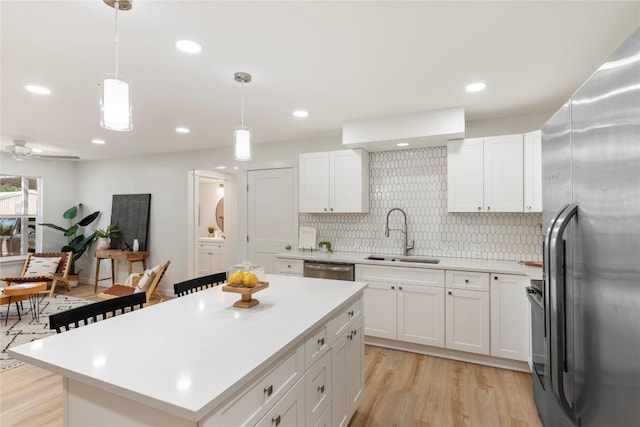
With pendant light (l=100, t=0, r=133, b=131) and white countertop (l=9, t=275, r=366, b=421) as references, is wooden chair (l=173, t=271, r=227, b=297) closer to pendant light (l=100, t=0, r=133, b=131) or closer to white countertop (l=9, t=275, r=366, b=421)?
white countertop (l=9, t=275, r=366, b=421)

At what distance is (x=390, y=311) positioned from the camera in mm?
3477

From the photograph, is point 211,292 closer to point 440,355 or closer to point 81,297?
point 440,355

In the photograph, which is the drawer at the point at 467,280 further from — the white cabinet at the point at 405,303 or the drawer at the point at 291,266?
the drawer at the point at 291,266

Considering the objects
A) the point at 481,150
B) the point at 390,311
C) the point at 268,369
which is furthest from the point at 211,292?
the point at 481,150

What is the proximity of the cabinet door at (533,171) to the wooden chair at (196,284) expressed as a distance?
2.88m

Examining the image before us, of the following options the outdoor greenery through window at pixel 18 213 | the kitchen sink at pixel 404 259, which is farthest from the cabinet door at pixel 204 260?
the kitchen sink at pixel 404 259

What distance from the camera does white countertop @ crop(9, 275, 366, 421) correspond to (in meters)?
1.01

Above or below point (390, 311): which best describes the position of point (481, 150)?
above

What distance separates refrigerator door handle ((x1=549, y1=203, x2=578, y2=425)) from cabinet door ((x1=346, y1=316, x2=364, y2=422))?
3.95ft

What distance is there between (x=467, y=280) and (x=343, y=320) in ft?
5.63

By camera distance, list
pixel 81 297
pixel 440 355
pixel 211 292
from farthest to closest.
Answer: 1. pixel 81 297
2. pixel 440 355
3. pixel 211 292

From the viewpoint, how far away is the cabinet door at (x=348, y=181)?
13.0 ft

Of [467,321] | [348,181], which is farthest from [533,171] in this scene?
[348,181]

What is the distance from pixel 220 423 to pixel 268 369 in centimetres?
27
